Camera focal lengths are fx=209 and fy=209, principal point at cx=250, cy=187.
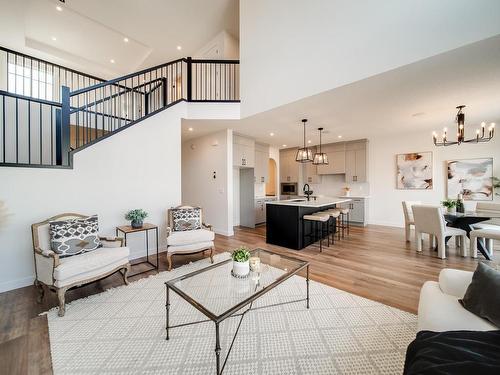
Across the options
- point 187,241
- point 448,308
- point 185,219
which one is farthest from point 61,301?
point 448,308

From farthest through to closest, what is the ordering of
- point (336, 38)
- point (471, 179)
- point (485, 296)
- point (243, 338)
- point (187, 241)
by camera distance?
point (471, 179) → point (187, 241) → point (336, 38) → point (243, 338) → point (485, 296)

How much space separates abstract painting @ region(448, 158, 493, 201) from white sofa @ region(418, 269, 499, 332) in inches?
205

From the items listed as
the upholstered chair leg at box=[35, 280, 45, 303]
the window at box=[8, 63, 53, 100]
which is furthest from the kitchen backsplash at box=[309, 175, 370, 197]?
the window at box=[8, 63, 53, 100]

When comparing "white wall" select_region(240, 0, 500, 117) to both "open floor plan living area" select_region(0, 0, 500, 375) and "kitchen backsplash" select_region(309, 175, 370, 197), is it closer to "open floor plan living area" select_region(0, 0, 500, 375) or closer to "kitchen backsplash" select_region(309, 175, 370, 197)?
"open floor plan living area" select_region(0, 0, 500, 375)

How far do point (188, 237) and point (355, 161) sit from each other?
595cm

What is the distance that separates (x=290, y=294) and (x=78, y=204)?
131 inches

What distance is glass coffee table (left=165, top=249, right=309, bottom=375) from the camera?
1.51 metres

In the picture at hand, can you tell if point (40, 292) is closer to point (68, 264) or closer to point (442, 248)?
point (68, 264)

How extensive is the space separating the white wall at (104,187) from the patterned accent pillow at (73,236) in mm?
599

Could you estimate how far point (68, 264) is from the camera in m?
2.24

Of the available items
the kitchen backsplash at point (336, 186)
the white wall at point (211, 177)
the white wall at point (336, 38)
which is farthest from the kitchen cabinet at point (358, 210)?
the white wall at point (336, 38)

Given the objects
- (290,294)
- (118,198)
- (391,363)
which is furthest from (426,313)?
(118,198)

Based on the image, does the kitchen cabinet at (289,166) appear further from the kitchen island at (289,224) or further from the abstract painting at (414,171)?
the kitchen island at (289,224)

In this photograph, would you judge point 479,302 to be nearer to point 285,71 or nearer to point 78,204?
point 285,71
